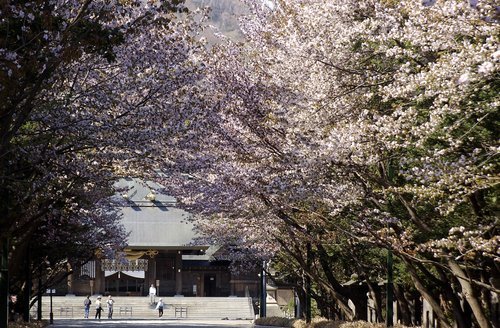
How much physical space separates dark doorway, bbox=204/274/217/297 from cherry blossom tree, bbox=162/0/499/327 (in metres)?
57.0

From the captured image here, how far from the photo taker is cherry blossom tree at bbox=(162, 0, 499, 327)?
1270 cm

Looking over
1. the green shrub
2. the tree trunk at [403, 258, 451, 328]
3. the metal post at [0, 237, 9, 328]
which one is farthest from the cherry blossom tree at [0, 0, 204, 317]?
the green shrub

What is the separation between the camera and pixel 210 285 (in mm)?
80125

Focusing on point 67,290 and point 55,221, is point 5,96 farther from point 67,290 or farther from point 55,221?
point 67,290

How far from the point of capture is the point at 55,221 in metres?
29.4

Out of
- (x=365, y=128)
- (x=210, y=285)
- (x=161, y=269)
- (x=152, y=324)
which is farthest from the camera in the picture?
(x=210, y=285)

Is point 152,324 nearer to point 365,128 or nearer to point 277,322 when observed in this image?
point 277,322

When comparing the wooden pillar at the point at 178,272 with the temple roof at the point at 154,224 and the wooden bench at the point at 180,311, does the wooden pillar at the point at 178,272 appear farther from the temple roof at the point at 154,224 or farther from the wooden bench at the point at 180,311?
the wooden bench at the point at 180,311

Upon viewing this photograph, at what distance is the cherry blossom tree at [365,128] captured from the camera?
1270cm

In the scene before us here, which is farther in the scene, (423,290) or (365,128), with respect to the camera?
(423,290)

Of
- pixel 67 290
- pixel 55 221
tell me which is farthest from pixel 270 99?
pixel 67 290

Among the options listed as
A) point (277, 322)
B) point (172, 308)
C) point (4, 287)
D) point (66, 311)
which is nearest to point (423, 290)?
point (4, 287)

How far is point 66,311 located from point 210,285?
17.1 metres

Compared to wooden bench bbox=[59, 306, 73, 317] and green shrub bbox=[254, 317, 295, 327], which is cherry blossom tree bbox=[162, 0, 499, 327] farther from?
wooden bench bbox=[59, 306, 73, 317]
